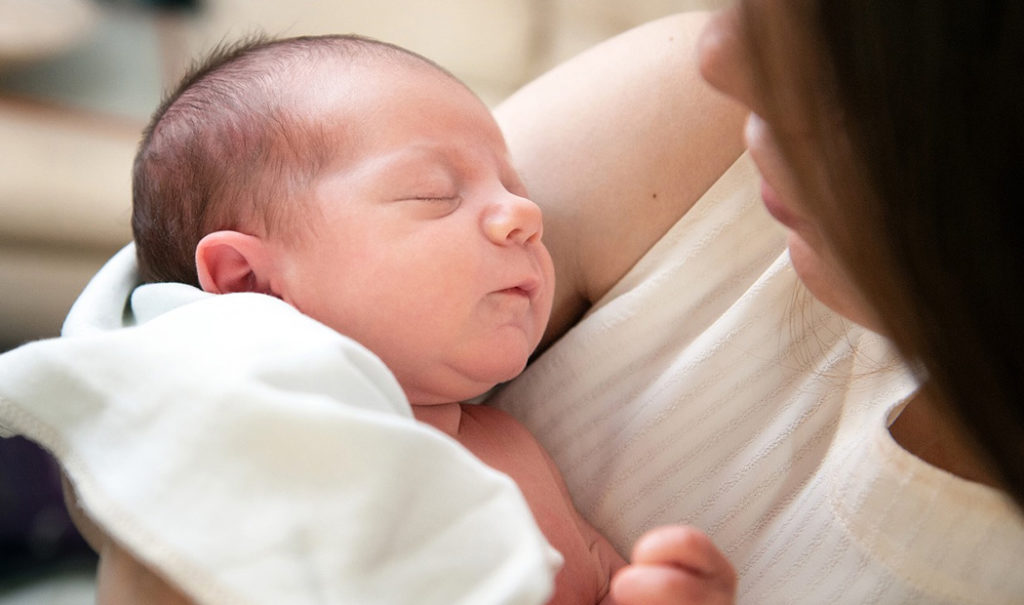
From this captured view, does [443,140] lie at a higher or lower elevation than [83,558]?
higher

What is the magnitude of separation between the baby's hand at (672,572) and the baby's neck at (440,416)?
270 mm

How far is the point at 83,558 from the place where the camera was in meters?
1.03

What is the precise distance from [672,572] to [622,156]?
457mm

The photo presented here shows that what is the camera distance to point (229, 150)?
0.75 m

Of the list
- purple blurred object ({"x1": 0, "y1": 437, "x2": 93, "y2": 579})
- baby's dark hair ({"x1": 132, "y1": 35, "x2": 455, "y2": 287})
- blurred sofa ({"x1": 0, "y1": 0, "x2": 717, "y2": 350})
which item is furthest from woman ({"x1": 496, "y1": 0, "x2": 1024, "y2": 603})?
blurred sofa ({"x1": 0, "y1": 0, "x2": 717, "y2": 350})

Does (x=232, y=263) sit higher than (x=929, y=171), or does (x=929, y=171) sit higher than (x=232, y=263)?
(x=929, y=171)

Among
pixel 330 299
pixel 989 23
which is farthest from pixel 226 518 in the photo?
pixel 989 23

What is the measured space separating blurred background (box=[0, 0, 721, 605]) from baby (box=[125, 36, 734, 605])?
0.42 metres

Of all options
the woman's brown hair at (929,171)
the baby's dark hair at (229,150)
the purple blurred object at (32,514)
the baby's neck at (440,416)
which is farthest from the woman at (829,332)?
the purple blurred object at (32,514)

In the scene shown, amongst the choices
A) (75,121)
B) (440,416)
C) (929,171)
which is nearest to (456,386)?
(440,416)

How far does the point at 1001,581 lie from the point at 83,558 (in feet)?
3.06

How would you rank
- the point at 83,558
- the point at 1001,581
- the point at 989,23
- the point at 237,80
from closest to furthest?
the point at 989,23, the point at 1001,581, the point at 237,80, the point at 83,558

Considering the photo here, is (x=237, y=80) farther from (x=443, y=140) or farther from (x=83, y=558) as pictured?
(x=83, y=558)

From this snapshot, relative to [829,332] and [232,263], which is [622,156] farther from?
[232,263]
